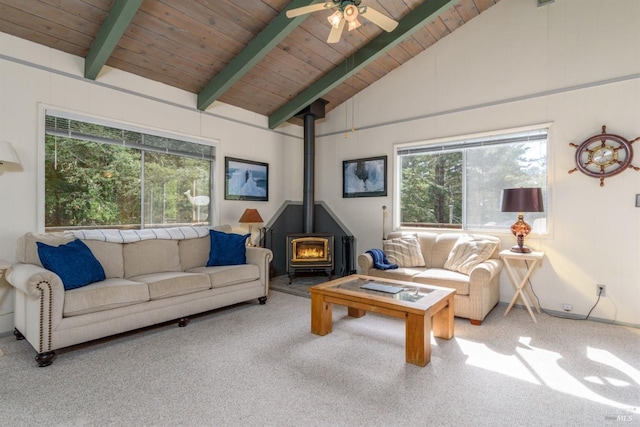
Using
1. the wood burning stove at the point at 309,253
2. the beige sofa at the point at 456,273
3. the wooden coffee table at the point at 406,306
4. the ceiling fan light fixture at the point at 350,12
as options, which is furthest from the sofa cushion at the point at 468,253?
the ceiling fan light fixture at the point at 350,12

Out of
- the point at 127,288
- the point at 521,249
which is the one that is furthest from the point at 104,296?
the point at 521,249

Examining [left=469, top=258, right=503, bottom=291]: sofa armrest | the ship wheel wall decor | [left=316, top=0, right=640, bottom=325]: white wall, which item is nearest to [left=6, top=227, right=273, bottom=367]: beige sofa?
[left=469, top=258, right=503, bottom=291]: sofa armrest

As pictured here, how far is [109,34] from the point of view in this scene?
3.04 meters

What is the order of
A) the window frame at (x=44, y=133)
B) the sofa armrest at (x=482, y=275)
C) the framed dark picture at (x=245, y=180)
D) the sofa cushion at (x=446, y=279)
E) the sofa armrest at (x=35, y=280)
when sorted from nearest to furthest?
the sofa armrest at (x=35, y=280), the window frame at (x=44, y=133), the sofa armrest at (x=482, y=275), the sofa cushion at (x=446, y=279), the framed dark picture at (x=245, y=180)

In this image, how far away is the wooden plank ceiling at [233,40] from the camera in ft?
10.0

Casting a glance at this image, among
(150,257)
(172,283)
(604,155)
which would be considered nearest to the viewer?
(172,283)

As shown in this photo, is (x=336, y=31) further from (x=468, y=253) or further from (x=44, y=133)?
(x=44, y=133)

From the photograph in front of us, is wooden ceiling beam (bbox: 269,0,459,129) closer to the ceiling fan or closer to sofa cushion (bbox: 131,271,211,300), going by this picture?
the ceiling fan

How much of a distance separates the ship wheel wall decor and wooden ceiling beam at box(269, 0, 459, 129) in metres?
2.11

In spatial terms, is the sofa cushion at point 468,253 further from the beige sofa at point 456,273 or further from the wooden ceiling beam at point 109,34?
the wooden ceiling beam at point 109,34

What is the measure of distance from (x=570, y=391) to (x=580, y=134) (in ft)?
9.21

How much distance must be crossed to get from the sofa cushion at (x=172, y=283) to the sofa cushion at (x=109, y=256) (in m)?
0.19

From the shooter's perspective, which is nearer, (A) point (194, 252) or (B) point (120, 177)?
(B) point (120, 177)

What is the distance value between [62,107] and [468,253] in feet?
15.2
